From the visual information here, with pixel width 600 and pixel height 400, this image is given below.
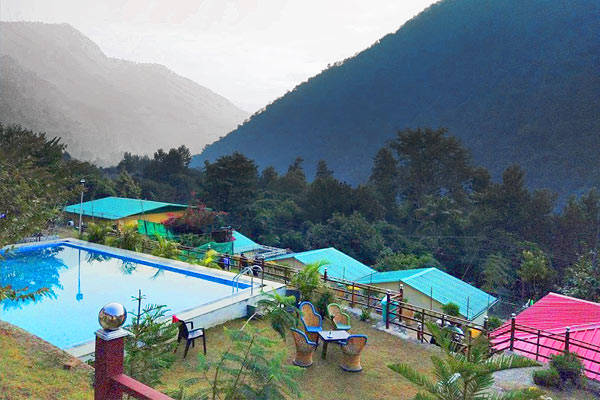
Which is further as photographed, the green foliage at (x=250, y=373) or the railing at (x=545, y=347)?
the railing at (x=545, y=347)

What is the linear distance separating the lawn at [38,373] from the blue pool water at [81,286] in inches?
164

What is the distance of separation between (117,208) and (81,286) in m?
17.8

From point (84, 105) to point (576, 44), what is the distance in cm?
12397

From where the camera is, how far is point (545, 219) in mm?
40281

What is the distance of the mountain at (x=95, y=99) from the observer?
4700 inches

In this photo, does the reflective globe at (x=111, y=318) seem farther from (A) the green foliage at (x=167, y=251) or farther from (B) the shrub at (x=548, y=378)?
(A) the green foliage at (x=167, y=251)

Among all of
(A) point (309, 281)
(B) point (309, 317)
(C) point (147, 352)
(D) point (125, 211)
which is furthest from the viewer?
(D) point (125, 211)

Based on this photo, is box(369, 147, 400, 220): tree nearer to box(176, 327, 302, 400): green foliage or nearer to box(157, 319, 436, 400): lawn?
box(157, 319, 436, 400): lawn

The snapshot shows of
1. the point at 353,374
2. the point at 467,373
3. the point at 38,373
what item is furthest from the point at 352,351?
the point at 38,373

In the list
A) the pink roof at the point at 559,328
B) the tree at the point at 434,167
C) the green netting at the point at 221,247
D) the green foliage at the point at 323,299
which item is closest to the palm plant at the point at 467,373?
the pink roof at the point at 559,328

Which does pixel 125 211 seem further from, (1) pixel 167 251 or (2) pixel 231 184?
(1) pixel 167 251

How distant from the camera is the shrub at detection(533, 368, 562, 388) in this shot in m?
7.61

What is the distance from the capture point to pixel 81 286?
43.7 feet

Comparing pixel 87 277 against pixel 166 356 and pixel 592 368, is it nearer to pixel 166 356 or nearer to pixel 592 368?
pixel 166 356
